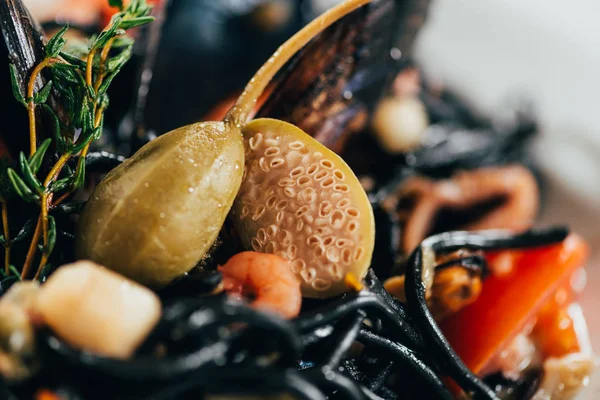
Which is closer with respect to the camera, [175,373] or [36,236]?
[175,373]

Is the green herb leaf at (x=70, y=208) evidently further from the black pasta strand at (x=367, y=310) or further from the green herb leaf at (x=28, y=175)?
the black pasta strand at (x=367, y=310)

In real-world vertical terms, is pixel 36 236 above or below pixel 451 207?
above

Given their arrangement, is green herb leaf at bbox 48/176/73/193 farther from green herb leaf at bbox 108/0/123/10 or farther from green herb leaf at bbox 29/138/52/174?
green herb leaf at bbox 108/0/123/10

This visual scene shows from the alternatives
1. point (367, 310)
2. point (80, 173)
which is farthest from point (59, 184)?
point (367, 310)

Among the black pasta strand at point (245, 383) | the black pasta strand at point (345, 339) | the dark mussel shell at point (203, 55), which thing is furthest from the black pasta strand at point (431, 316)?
the dark mussel shell at point (203, 55)

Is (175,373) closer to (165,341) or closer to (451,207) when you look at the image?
Result: (165,341)

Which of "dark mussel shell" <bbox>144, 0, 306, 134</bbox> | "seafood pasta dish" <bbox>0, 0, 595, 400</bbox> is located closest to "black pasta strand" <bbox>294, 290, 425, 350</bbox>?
"seafood pasta dish" <bbox>0, 0, 595, 400</bbox>

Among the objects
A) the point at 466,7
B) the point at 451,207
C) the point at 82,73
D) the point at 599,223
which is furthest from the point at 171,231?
the point at 466,7
